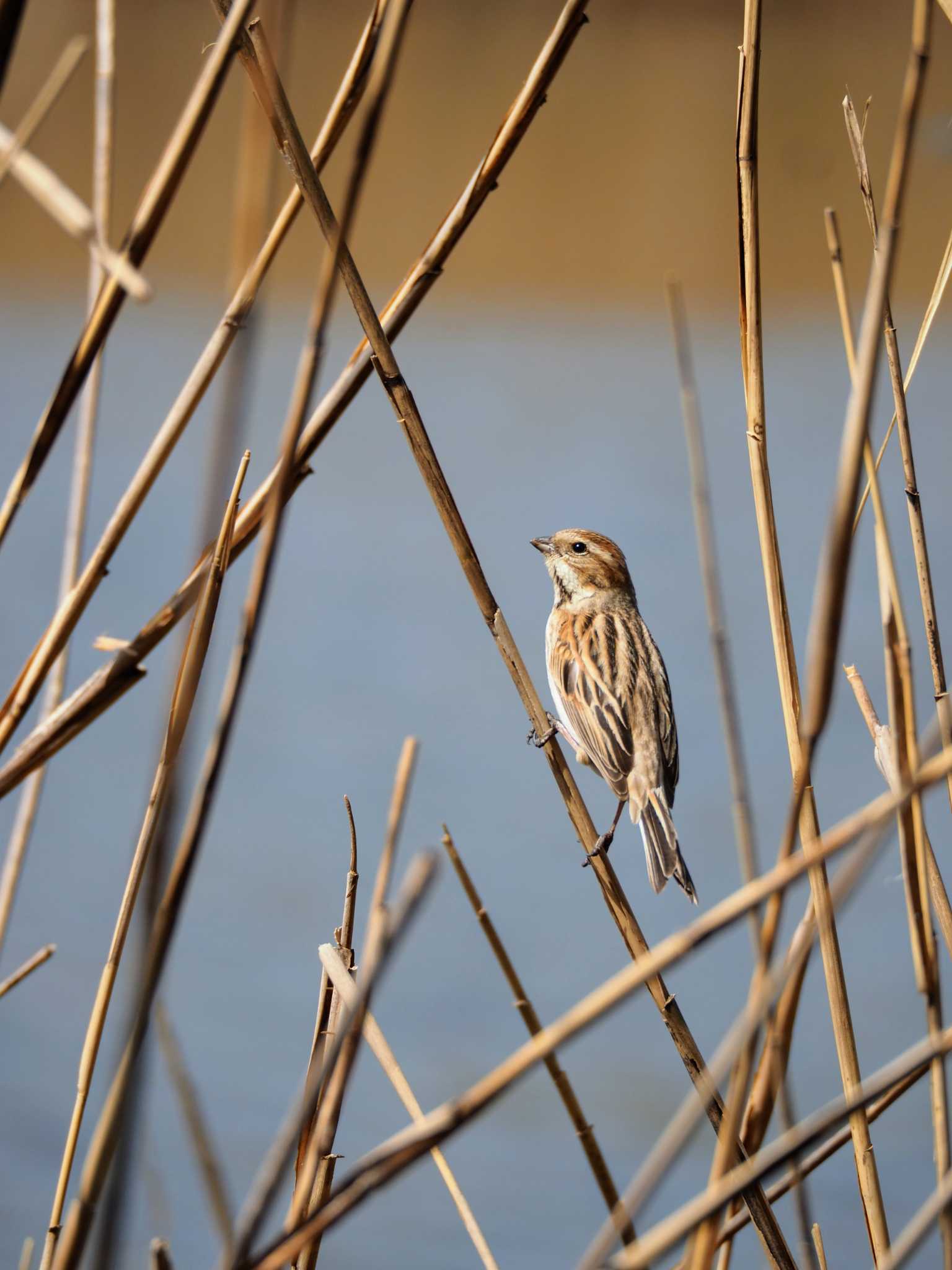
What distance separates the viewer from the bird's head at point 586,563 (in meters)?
3.88

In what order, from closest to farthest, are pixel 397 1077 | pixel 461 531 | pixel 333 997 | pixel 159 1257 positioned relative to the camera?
pixel 159 1257 → pixel 461 531 → pixel 397 1077 → pixel 333 997

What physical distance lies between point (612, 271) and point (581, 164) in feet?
6.34

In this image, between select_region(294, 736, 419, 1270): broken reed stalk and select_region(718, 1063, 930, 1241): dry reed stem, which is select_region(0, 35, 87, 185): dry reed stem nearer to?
select_region(294, 736, 419, 1270): broken reed stalk

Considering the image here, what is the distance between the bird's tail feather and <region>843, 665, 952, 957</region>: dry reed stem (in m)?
0.81

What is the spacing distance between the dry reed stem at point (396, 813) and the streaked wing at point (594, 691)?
1.90 m

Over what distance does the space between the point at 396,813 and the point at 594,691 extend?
214 centimetres

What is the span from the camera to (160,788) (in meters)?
1.56

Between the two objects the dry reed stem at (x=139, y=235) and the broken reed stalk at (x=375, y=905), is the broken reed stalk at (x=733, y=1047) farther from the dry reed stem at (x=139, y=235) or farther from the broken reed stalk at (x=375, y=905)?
the dry reed stem at (x=139, y=235)

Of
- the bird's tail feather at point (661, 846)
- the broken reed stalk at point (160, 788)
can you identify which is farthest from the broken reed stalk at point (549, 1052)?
the bird's tail feather at point (661, 846)

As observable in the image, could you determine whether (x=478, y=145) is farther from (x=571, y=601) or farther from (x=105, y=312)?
(x=105, y=312)

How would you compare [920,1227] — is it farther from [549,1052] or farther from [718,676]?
[718,676]

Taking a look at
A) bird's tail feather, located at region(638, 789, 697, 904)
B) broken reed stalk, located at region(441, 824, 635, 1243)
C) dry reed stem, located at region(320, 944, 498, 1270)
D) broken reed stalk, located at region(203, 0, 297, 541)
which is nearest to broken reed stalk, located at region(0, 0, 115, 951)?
broken reed stalk, located at region(203, 0, 297, 541)

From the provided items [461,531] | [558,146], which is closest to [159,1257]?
[461,531]

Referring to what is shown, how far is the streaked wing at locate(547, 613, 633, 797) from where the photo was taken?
3.37 m
